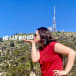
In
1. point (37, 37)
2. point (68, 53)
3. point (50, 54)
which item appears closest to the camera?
point (68, 53)

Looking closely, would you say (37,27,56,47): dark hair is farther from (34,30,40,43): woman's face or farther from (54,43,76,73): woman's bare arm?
(54,43,76,73): woman's bare arm

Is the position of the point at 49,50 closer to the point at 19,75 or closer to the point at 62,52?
the point at 62,52

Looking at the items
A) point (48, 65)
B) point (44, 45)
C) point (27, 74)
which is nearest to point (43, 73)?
point (48, 65)

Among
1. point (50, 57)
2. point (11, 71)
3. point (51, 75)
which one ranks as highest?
point (11, 71)

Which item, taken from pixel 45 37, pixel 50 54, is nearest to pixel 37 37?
pixel 45 37

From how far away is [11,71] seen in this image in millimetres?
32188

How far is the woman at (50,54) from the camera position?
3734 mm

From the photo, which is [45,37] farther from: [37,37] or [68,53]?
[68,53]

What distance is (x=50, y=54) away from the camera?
391cm

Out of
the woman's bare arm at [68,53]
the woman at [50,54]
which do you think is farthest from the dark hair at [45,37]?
the woman's bare arm at [68,53]

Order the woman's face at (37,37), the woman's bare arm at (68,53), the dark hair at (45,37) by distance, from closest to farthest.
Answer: the woman's bare arm at (68,53), the dark hair at (45,37), the woman's face at (37,37)

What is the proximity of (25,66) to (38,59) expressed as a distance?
28900 millimetres

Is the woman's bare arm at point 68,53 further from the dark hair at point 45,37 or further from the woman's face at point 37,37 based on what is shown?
the woman's face at point 37,37

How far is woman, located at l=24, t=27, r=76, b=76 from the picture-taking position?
373 centimetres
